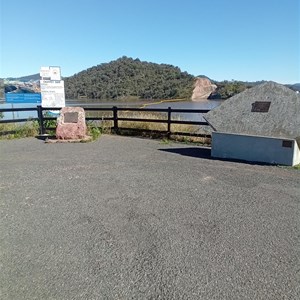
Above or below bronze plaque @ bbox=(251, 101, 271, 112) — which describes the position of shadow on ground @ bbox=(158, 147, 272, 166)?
below

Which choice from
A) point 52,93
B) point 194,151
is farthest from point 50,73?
point 194,151

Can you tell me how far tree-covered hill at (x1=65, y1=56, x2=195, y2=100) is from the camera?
43.2 metres

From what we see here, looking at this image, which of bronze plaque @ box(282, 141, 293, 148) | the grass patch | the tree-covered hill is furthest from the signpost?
the tree-covered hill

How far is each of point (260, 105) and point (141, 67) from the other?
181 feet

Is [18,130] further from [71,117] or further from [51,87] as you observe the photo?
[51,87]

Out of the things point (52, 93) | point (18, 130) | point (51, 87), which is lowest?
point (18, 130)

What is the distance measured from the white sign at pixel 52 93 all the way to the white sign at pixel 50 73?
0.65 feet

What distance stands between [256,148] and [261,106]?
3.84ft

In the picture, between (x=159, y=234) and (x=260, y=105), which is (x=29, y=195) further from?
(x=260, y=105)

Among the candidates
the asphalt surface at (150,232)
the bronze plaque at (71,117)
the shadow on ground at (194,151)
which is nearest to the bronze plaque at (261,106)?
the asphalt surface at (150,232)

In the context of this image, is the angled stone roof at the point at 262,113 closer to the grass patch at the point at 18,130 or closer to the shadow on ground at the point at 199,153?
the shadow on ground at the point at 199,153

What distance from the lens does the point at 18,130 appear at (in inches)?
473

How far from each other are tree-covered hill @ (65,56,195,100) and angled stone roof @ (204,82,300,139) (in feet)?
107

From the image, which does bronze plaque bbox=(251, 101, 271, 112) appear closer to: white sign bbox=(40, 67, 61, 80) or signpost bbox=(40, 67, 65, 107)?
signpost bbox=(40, 67, 65, 107)
